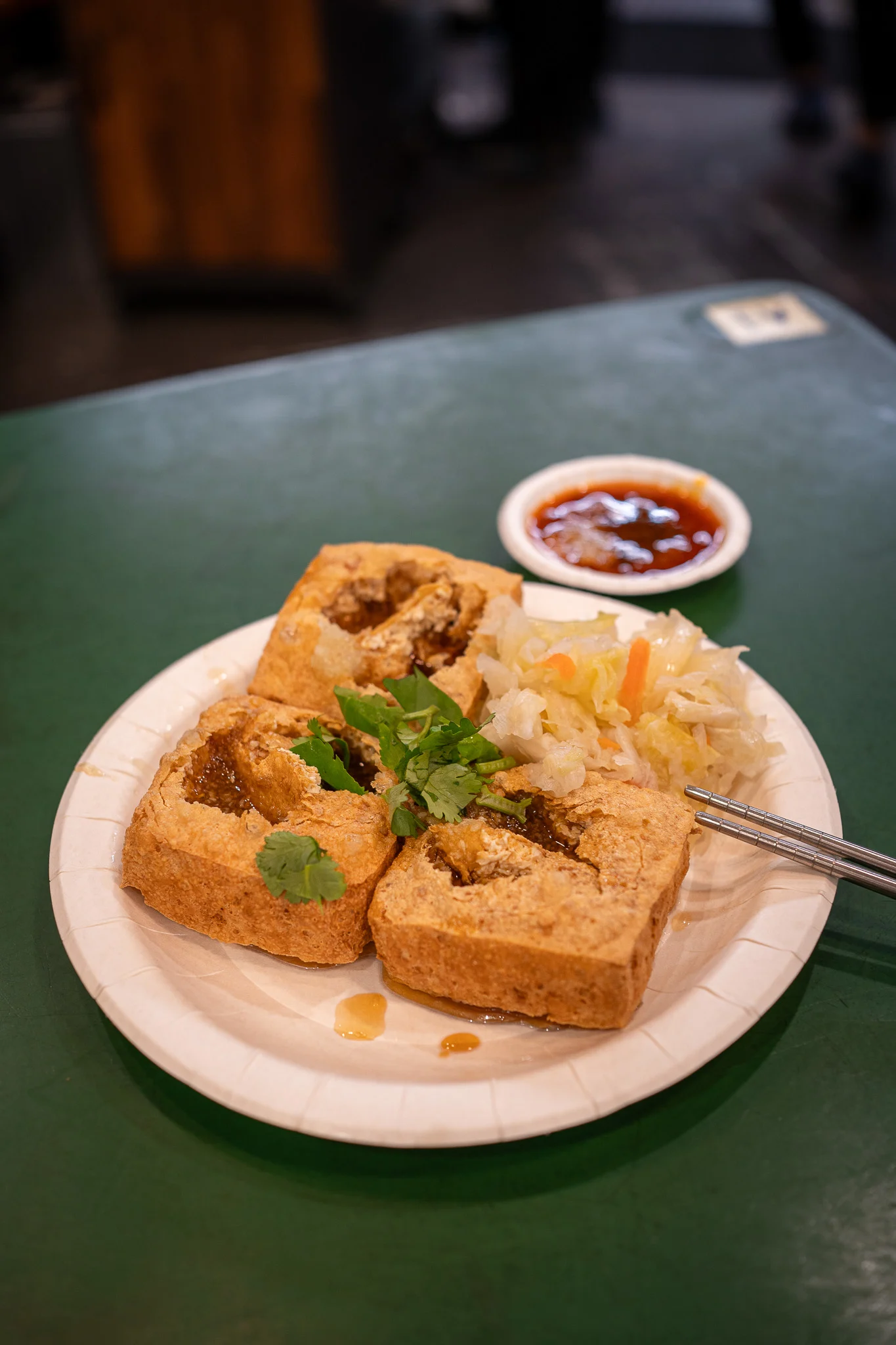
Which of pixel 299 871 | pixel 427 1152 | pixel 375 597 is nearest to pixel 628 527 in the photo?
pixel 375 597

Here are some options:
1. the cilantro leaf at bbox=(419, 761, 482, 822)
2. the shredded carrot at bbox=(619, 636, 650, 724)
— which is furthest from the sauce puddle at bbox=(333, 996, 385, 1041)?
the shredded carrot at bbox=(619, 636, 650, 724)

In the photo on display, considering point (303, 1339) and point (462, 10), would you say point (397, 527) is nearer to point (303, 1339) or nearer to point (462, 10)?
point (303, 1339)

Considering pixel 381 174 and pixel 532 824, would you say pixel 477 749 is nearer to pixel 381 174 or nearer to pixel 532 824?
pixel 532 824

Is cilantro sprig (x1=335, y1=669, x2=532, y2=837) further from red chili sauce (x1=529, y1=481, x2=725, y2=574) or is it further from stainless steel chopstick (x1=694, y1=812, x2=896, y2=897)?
red chili sauce (x1=529, y1=481, x2=725, y2=574)

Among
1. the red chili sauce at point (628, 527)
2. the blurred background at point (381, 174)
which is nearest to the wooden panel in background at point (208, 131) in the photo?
the blurred background at point (381, 174)

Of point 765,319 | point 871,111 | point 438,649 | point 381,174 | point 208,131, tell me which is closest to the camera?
point 438,649

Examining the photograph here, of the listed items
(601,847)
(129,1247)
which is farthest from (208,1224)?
(601,847)
